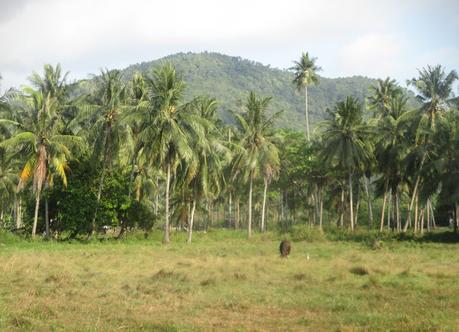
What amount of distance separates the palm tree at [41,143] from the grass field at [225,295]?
425 inches

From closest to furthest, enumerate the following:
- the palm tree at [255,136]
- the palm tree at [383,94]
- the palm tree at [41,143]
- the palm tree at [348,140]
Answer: the palm tree at [41,143] → the palm tree at [255,136] → the palm tree at [348,140] → the palm tree at [383,94]

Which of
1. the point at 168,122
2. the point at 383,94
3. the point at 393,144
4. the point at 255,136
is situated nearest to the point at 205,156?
the point at 168,122

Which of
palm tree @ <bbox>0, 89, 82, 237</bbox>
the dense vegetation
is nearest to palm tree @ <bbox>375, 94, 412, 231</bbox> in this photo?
the dense vegetation

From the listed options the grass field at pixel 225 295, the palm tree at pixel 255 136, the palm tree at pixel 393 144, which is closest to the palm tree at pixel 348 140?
the palm tree at pixel 393 144

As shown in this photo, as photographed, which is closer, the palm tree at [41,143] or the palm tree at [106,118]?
the palm tree at [41,143]

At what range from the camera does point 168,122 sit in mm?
34156

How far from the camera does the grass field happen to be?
10.6m

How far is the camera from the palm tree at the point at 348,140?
44750 millimetres

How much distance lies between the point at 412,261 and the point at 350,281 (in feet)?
25.2

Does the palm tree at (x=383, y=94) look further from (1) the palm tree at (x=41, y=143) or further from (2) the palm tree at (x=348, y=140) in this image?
(1) the palm tree at (x=41, y=143)

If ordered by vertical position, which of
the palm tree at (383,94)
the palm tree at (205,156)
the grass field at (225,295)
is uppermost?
the palm tree at (383,94)

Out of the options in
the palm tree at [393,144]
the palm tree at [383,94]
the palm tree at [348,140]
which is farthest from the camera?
the palm tree at [383,94]

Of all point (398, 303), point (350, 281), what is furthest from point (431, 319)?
point (350, 281)

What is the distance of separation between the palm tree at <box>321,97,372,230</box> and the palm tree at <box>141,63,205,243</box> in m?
15.7
